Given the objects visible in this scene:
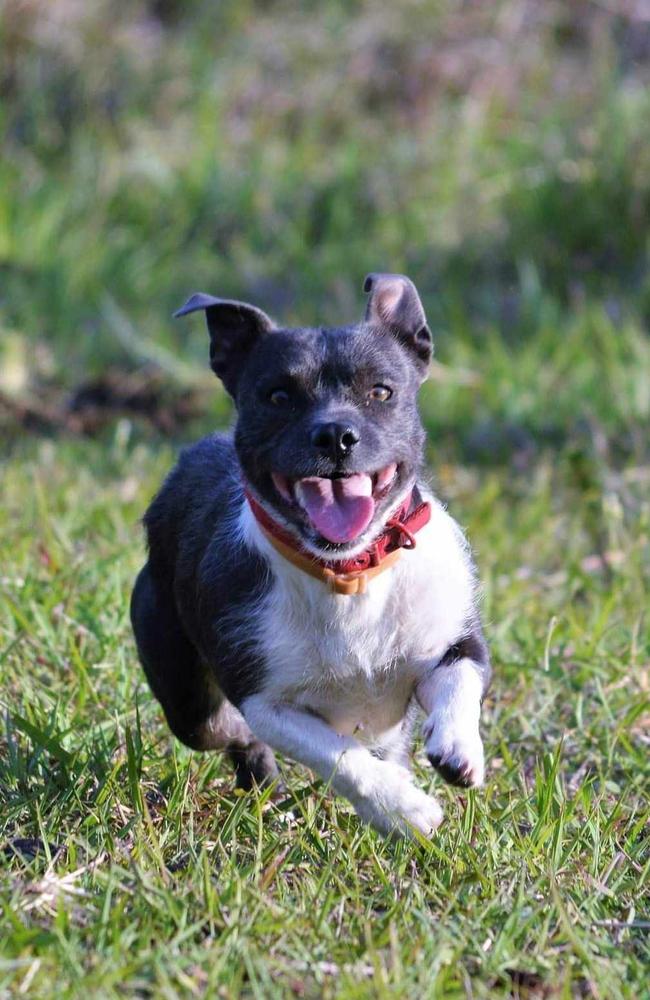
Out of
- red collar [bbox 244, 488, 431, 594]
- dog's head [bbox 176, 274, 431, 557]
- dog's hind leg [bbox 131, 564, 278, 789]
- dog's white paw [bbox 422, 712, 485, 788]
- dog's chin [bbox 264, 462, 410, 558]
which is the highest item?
dog's head [bbox 176, 274, 431, 557]

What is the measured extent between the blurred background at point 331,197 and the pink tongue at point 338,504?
10.5ft

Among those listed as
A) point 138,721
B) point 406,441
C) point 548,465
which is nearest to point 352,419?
point 406,441

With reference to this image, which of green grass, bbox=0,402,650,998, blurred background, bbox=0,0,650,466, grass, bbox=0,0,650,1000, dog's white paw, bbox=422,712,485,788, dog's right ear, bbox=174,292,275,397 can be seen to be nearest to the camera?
green grass, bbox=0,402,650,998

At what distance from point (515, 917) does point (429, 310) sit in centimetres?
574

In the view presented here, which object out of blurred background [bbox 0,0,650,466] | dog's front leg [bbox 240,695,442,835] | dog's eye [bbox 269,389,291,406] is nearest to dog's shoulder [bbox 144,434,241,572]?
dog's eye [bbox 269,389,291,406]

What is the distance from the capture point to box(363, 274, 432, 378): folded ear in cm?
394

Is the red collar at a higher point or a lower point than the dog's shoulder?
higher

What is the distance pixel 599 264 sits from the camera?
8.78m

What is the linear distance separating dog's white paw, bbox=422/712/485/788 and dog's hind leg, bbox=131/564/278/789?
73cm

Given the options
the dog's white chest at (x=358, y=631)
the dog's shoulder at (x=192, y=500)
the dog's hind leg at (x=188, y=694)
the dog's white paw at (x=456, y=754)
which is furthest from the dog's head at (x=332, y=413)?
the dog's hind leg at (x=188, y=694)

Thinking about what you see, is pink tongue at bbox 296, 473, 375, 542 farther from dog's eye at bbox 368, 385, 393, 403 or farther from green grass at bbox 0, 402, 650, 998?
green grass at bbox 0, 402, 650, 998

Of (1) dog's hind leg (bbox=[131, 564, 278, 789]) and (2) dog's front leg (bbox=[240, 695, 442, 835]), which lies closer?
(2) dog's front leg (bbox=[240, 695, 442, 835])

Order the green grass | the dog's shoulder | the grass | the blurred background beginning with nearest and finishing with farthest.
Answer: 1. the green grass
2. the grass
3. the dog's shoulder
4. the blurred background

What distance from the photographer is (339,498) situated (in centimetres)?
359
